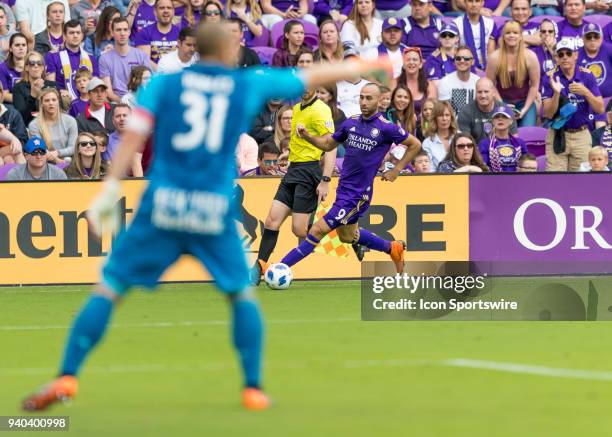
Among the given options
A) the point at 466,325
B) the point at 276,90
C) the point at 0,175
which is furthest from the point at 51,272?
the point at 276,90

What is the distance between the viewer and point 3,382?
30.8 ft

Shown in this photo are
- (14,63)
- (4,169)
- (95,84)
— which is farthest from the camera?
(14,63)

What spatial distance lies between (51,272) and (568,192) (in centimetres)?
670

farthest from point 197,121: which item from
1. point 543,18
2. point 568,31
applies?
point 543,18

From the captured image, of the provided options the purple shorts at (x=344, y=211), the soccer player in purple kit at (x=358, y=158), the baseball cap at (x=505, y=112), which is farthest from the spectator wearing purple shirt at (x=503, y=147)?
the purple shorts at (x=344, y=211)

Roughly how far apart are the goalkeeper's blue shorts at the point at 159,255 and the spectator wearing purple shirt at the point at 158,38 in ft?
41.6

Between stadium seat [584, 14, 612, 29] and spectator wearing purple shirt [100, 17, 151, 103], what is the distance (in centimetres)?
744

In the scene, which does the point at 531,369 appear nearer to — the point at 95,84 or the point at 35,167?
the point at 35,167

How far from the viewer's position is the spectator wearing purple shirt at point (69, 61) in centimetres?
1964

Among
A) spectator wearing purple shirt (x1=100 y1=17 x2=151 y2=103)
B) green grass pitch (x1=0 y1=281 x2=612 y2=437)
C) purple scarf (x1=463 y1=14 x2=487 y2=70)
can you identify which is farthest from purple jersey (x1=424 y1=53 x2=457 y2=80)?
green grass pitch (x1=0 y1=281 x2=612 y2=437)

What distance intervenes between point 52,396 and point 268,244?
8.47m

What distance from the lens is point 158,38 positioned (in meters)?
20.5

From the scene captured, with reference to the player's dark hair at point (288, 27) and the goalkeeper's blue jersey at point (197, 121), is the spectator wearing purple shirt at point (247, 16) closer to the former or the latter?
the player's dark hair at point (288, 27)

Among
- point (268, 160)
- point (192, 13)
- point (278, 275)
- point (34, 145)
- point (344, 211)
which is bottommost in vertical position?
point (278, 275)
